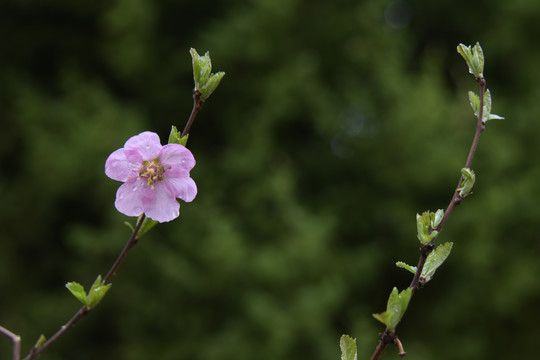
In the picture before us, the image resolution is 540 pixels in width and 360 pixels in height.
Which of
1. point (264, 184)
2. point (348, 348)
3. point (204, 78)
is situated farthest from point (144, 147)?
point (264, 184)

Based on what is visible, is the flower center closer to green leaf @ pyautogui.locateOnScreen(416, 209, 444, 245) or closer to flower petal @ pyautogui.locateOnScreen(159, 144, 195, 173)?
flower petal @ pyautogui.locateOnScreen(159, 144, 195, 173)

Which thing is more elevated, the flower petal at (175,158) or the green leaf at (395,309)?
the flower petal at (175,158)

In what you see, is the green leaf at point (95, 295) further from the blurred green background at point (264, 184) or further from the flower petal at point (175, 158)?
the blurred green background at point (264, 184)

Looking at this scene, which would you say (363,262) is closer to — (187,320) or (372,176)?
(372,176)

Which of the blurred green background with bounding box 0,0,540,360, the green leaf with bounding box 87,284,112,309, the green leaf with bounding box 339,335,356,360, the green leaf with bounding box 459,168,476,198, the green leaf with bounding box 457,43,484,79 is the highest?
the blurred green background with bounding box 0,0,540,360

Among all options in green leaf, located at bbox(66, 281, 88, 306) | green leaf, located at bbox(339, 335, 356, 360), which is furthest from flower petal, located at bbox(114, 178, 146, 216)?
green leaf, located at bbox(339, 335, 356, 360)

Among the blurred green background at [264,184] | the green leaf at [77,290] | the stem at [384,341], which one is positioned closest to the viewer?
the stem at [384,341]

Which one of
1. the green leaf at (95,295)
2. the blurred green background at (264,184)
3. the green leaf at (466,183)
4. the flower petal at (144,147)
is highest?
the blurred green background at (264,184)

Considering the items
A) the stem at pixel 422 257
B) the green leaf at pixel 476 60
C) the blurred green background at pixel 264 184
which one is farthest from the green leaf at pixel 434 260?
the blurred green background at pixel 264 184
